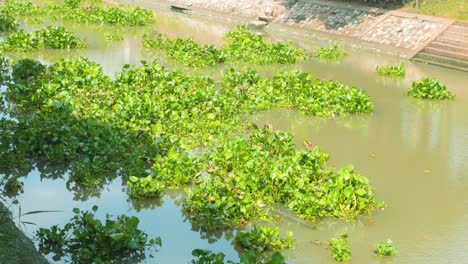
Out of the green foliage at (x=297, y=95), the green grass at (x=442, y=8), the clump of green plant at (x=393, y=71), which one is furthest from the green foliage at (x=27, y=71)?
the green grass at (x=442, y=8)

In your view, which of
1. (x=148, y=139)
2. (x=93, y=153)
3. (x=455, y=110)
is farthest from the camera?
(x=455, y=110)

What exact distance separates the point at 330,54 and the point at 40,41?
8332 mm

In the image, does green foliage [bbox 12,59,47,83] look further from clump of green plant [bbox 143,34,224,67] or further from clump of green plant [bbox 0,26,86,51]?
clump of green plant [bbox 143,34,224,67]

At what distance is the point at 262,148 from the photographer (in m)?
10.7

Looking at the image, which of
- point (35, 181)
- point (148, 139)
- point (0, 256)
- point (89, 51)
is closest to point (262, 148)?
point (148, 139)

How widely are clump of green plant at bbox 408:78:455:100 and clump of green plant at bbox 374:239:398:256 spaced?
26.6 ft

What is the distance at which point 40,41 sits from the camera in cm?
1873

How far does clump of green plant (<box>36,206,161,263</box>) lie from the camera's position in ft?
24.0

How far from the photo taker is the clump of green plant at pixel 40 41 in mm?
18359

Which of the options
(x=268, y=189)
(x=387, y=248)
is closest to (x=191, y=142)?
(x=268, y=189)

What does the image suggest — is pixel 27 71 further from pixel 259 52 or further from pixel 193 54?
pixel 259 52

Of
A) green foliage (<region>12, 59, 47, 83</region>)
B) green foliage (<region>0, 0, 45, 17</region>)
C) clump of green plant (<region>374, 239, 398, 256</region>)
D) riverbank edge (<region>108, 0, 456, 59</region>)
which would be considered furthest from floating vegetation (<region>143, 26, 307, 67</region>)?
clump of green plant (<region>374, 239, 398, 256</region>)

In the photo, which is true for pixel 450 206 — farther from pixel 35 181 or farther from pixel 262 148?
pixel 35 181

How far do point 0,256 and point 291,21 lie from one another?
66.1ft
